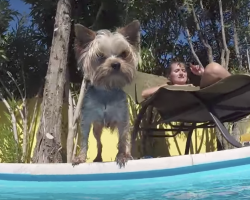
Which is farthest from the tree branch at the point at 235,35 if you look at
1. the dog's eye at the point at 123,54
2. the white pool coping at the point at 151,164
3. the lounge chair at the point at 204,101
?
the white pool coping at the point at 151,164

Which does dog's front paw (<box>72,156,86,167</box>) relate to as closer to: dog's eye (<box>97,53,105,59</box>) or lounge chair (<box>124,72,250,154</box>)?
dog's eye (<box>97,53,105,59</box>)

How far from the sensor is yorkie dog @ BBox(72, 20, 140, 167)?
3527 millimetres

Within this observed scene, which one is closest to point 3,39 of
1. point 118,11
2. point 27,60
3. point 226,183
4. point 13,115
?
point 27,60

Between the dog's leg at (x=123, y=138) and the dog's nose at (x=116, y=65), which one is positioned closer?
the dog's nose at (x=116, y=65)

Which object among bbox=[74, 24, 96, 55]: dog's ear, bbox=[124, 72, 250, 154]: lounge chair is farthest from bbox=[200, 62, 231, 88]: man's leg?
bbox=[74, 24, 96, 55]: dog's ear

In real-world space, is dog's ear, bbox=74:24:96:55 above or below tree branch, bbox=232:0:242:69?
below

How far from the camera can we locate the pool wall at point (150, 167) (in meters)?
3.35

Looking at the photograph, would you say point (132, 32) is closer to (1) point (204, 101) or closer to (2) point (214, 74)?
(2) point (214, 74)

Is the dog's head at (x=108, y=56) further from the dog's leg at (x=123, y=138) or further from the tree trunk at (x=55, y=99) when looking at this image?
the tree trunk at (x=55, y=99)

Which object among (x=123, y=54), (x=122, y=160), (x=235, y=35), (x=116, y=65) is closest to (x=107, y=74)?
(x=116, y=65)

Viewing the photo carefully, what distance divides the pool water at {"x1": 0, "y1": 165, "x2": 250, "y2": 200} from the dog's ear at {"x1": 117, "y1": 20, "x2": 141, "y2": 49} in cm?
131

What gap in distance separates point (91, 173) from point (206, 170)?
1.00m

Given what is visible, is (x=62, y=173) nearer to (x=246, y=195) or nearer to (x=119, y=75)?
(x=119, y=75)

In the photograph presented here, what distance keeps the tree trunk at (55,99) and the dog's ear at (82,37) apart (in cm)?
136
